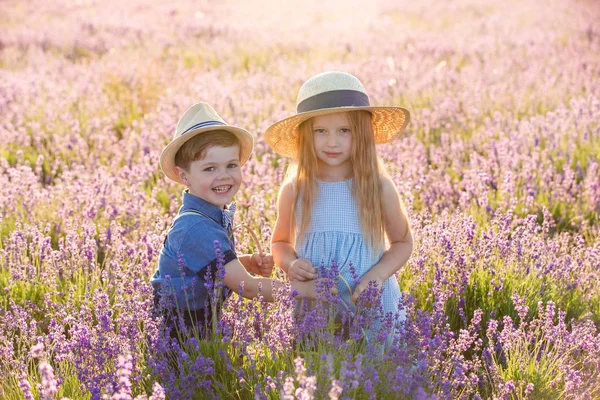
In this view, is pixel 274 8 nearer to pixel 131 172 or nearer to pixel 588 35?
pixel 588 35

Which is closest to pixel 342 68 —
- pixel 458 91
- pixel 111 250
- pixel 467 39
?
pixel 458 91

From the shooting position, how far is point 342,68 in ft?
31.4

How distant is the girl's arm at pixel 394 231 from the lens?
3.35 meters

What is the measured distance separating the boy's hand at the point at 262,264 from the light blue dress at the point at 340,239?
0.16m

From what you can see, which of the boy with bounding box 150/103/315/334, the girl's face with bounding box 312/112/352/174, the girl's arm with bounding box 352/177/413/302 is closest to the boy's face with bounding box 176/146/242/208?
the boy with bounding box 150/103/315/334

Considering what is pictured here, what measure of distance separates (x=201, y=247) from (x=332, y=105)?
91 centimetres

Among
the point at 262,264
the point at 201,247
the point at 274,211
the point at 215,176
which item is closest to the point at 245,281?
the point at 201,247

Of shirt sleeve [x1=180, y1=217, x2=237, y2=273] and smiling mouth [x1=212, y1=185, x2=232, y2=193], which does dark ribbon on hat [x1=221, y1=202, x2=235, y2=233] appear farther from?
shirt sleeve [x1=180, y1=217, x2=237, y2=273]

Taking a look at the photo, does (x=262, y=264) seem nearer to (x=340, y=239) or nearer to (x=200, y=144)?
(x=340, y=239)

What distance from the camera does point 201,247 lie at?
10.1 feet

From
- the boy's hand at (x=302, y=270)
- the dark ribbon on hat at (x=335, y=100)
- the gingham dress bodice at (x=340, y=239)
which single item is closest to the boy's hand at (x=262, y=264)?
the gingham dress bodice at (x=340, y=239)

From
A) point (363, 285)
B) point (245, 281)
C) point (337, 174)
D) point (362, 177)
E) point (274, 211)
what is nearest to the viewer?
point (245, 281)

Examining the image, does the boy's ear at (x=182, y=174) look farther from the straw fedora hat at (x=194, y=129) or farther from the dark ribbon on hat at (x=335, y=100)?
the dark ribbon on hat at (x=335, y=100)

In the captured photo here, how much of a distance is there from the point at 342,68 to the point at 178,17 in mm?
9254
